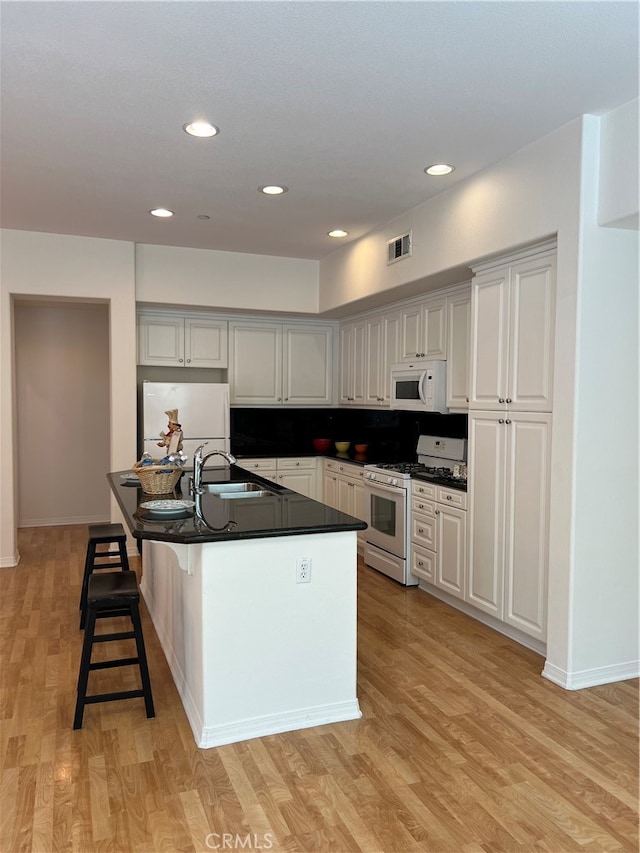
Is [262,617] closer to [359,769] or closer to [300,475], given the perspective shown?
[359,769]

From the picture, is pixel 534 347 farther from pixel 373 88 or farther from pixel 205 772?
pixel 205 772

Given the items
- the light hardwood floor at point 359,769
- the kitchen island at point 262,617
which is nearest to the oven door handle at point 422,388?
the light hardwood floor at point 359,769

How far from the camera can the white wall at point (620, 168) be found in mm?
2795

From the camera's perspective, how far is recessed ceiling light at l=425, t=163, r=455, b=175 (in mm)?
3598

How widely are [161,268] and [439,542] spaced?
337cm

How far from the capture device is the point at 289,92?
108 inches

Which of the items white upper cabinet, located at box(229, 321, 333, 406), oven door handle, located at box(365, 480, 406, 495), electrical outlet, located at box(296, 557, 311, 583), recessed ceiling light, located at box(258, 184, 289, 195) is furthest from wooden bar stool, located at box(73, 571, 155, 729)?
white upper cabinet, located at box(229, 321, 333, 406)

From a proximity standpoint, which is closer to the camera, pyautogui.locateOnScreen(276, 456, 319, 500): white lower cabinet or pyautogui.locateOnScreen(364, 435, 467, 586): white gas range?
pyautogui.locateOnScreen(364, 435, 467, 586): white gas range

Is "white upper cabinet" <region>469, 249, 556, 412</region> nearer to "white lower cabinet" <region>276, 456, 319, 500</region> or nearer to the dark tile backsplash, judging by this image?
the dark tile backsplash

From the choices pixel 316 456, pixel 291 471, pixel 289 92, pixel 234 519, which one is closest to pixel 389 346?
pixel 316 456

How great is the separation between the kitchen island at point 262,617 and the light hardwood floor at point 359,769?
7 centimetres

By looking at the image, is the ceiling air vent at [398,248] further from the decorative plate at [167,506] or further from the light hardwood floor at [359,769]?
the light hardwood floor at [359,769]

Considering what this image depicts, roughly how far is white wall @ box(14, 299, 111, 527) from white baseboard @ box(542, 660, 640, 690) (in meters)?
5.23

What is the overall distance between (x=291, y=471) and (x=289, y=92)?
402 cm
